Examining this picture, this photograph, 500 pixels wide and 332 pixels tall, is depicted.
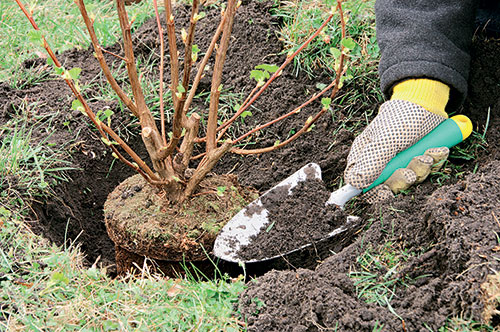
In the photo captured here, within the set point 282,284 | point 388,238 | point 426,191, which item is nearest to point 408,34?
point 426,191

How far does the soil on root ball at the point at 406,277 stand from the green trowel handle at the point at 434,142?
23 cm

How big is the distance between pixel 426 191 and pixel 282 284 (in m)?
0.77

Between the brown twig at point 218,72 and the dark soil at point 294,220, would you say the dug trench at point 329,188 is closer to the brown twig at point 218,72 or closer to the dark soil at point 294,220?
the dark soil at point 294,220

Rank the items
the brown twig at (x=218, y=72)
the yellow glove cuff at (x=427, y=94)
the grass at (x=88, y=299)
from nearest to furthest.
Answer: the grass at (x=88, y=299), the brown twig at (x=218, y=72), the yellow glove cuff at (x=427, y=94)

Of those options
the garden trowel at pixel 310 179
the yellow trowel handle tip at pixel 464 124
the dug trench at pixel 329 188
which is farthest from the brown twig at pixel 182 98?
the yellow trowel handle tip at pixel 464 124

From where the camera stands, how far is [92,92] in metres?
2.64

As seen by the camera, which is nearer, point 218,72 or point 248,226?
point 218,72

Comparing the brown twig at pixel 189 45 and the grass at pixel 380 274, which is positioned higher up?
the brown twig at pixel 189 45

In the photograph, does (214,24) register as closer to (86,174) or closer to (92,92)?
(92,92)

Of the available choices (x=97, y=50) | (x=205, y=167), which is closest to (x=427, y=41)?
(x=205, y=167)

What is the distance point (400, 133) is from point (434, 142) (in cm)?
17

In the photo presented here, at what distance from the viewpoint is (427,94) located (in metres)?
2.19

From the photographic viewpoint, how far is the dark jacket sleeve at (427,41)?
2.21 metres

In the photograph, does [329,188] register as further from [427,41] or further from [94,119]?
[94,119]
